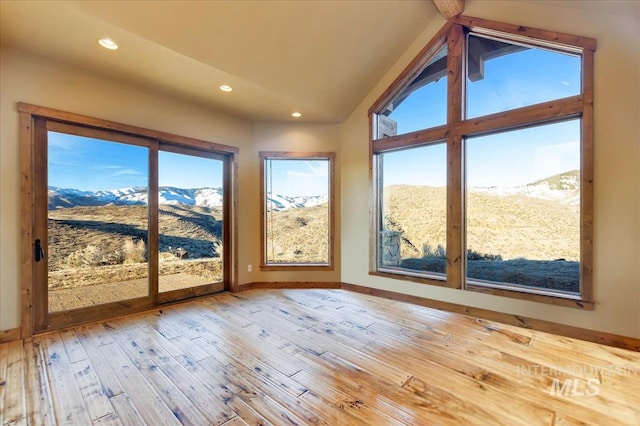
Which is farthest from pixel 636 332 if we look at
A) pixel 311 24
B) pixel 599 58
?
pixel 311 24

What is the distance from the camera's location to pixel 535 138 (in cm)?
327

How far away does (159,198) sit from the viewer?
12.9ft

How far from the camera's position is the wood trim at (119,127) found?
115 inches

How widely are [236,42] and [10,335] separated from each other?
3.84 m


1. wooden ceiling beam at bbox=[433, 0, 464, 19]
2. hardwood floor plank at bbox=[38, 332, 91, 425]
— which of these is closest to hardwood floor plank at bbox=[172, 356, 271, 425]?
hardwood floor plank at bbox=[38, 332, 91, 425]

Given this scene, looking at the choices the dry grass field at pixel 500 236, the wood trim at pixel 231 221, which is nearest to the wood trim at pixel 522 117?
the dry grass field at pixel 500 236

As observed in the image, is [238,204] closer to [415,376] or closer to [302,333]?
[302,333]

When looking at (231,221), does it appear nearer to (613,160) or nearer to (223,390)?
(223,390)

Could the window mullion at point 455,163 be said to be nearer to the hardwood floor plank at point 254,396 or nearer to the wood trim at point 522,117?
the wood trim at point 522,117

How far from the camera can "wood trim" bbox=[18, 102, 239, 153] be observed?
9.62ft

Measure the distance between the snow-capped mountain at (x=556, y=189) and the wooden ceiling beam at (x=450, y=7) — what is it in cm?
239

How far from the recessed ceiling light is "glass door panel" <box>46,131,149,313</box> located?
1.17m

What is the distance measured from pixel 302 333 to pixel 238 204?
258cm

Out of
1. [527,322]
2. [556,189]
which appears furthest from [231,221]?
[556,189]
